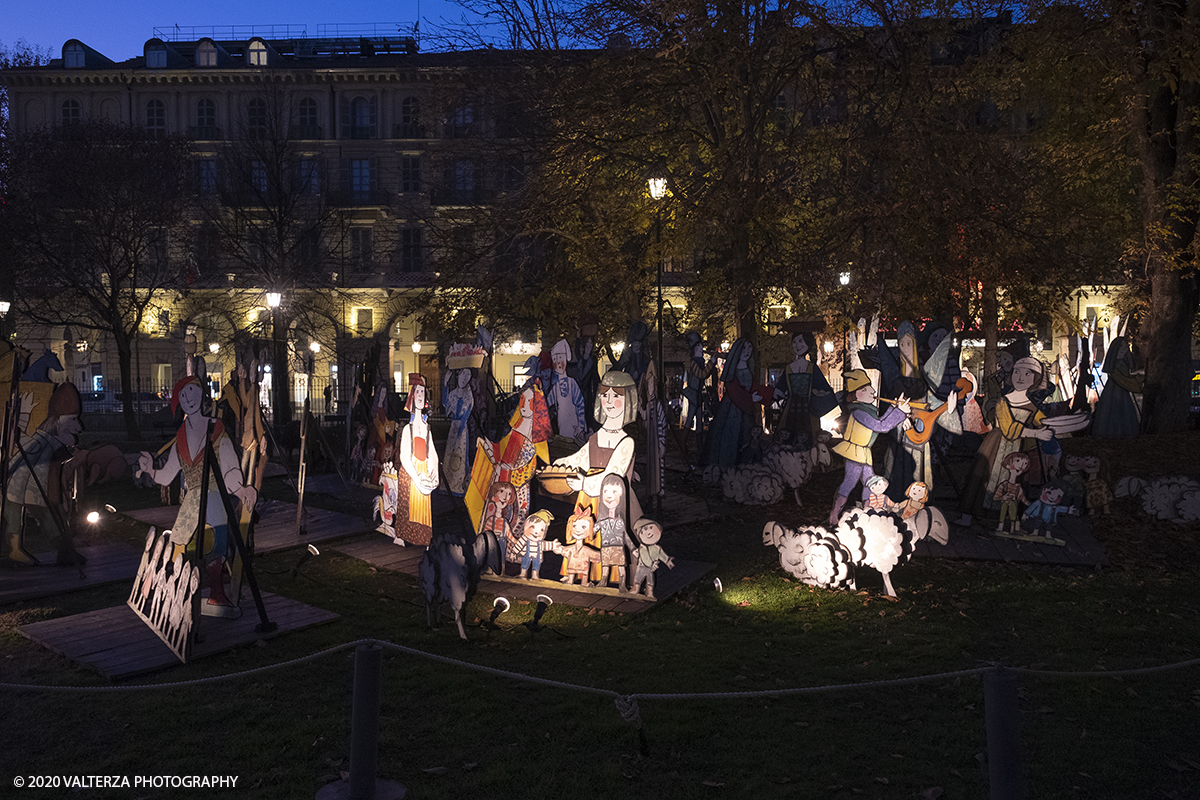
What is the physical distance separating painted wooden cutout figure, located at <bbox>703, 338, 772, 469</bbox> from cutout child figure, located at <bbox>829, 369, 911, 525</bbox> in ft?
15.0

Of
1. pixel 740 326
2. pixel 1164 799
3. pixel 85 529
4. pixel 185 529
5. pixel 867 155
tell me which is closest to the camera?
pixel 1164 799

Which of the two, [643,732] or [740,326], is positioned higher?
[740,326]

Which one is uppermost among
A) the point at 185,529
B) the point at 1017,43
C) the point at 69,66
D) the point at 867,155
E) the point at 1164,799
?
the point at 69,66

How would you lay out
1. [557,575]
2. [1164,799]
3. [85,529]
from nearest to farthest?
[1164,799] < [557,575] < [85,529]

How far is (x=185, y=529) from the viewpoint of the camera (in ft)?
23.1

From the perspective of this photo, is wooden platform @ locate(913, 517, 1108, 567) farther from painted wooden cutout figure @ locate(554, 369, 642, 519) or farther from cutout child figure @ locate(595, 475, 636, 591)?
painted wooden cutout figure @ locate(554, 369, 642, 519)

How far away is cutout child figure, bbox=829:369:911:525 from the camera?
29.5ft

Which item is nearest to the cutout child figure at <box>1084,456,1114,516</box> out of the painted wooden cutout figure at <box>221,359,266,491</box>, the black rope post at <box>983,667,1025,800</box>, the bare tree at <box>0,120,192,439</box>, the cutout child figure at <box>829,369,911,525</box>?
the cutout child figure at <box>829,369,911,525</box>

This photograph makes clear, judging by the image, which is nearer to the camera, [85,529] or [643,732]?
[643,732]

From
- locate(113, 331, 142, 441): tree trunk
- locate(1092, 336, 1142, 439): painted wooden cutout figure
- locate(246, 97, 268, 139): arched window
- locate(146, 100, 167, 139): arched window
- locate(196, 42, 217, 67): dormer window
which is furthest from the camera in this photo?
locate(196, 42, 217, 67): dormer window

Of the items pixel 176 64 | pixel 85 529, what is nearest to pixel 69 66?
pixel 176 64

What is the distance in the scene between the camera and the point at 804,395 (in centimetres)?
1552

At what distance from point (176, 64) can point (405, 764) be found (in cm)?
5269

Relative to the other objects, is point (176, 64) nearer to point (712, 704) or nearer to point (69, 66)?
point (69, 66)
